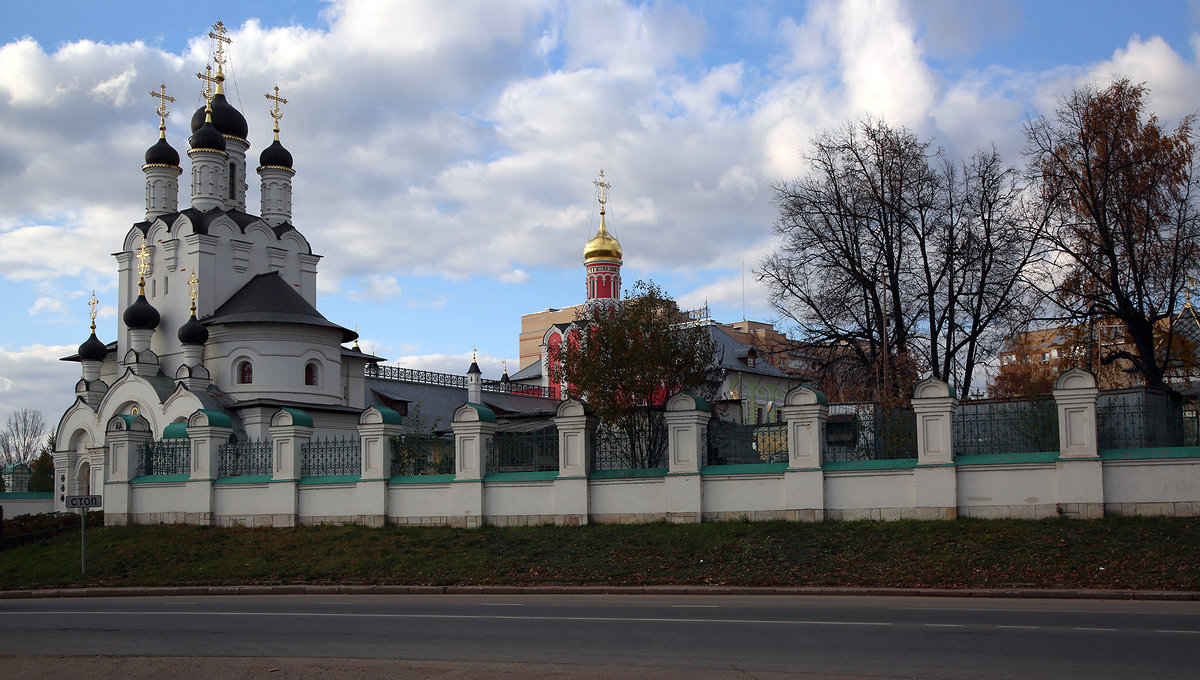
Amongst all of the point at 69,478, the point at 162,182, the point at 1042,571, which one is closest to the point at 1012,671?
the point at 1042,571

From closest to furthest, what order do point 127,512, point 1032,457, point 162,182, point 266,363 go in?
1. point 1032,457
2. point 127,512
3. point 266,363
4. point 162,182

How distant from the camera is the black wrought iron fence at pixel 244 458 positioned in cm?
2553

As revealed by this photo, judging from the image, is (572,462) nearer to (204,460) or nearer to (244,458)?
(244,458)

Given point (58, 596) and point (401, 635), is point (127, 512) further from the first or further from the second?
point (401, 635)

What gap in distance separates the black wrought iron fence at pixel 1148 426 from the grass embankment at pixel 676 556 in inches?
67.7

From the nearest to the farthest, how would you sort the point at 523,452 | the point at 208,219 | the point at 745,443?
the point at 745,443 → the point at 523,452 → the point at 208,219

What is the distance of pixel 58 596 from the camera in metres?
20.5

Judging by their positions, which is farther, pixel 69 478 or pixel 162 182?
pixel 162 182

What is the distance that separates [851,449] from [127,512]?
17.2 metres

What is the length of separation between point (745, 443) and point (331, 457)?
9135 millimetres

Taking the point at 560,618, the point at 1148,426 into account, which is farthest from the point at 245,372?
the point at 1148,426

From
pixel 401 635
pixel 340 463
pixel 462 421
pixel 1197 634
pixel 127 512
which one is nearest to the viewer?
pixel 1197 634

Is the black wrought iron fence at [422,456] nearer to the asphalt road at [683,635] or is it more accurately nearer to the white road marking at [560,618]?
the asphalt road at [683,635]

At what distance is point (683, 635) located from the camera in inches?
436
